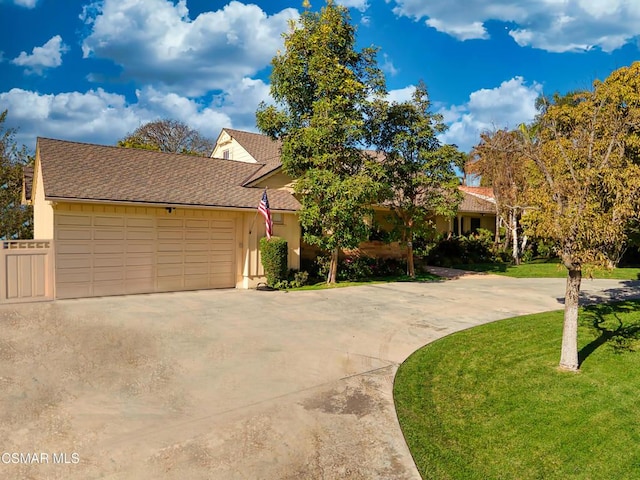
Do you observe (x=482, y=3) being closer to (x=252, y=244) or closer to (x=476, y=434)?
(x=252, y=244)

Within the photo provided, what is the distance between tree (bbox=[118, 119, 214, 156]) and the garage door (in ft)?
94.5

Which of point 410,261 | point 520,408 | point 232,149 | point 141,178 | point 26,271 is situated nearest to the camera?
point 520,408

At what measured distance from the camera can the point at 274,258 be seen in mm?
13977

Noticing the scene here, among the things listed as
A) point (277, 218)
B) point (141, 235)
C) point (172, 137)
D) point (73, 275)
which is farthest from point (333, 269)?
point (172, 137)

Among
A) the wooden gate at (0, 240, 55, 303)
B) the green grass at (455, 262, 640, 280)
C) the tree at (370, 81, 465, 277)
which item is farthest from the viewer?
the green grass at (455, 262, 640, 280)

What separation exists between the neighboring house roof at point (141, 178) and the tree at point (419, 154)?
4.19 m

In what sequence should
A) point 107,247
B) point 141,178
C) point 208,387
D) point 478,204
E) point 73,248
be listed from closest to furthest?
point 208,387 < point 73,248 < point 107,247 < point 141,178 < point 478,204

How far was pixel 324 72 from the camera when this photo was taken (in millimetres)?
13898

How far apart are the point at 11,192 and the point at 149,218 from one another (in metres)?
11.9

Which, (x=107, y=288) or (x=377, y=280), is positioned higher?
(x=107, y=288)

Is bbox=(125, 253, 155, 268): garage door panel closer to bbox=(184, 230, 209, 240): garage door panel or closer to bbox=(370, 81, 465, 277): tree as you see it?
bbox=(184, 230, 209, 240): garage door panel

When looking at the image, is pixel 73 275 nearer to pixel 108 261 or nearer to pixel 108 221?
pixel 108 261

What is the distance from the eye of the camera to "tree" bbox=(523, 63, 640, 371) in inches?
225

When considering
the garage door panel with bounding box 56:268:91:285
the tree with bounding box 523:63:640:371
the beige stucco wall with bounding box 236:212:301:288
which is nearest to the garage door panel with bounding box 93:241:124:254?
the garage door panel with bounding box 56:268:91:285
